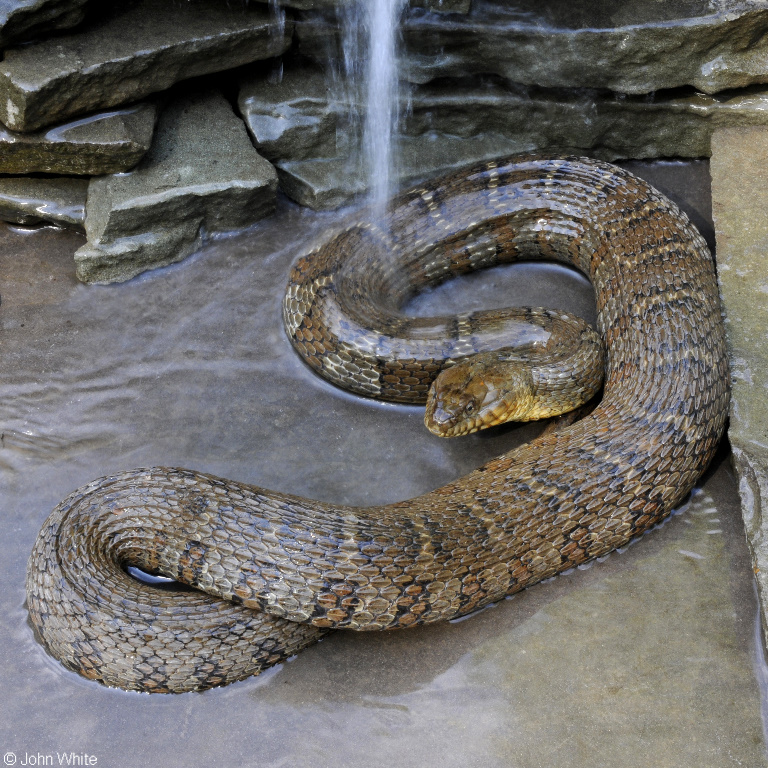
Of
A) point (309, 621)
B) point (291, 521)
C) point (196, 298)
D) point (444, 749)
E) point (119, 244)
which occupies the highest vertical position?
point (119, 244)

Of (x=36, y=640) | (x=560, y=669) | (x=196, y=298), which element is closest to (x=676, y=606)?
(x=560, y=669)

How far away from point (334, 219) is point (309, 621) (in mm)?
3434

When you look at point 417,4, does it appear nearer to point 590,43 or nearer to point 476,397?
point 590,43

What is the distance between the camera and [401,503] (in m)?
4.69

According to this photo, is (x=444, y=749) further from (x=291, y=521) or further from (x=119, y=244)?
(x=119, y=244)

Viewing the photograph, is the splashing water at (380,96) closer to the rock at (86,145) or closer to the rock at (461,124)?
the rock at (461,124)

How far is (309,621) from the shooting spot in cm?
417

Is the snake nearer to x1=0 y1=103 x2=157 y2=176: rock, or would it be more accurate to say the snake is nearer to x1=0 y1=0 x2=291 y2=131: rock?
x1=0 y1=103 x2=157 y2=176: rock

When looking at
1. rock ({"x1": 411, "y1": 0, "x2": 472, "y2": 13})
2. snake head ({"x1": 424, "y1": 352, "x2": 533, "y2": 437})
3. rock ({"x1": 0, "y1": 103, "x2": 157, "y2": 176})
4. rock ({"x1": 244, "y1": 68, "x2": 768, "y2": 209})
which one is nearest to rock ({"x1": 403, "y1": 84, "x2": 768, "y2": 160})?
rock ({"x1": 244, "y1": 68, "x2": 768, "y2": 209})

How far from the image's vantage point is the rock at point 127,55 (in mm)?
5625

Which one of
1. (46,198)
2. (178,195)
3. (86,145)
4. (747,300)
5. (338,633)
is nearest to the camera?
(338,633)

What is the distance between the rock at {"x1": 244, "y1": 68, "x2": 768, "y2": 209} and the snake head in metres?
2.13

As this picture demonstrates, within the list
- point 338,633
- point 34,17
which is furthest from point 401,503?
point 34,17

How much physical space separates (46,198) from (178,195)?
1048 mm
